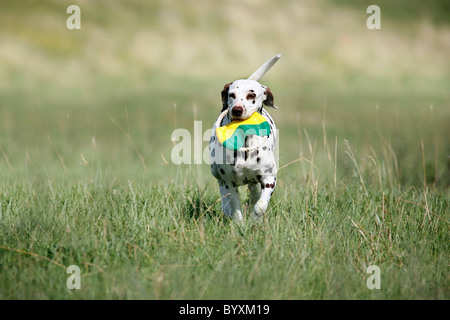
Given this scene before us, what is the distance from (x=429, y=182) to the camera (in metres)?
8.51

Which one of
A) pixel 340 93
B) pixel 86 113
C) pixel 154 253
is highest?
pixel 340 93

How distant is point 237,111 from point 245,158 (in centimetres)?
48

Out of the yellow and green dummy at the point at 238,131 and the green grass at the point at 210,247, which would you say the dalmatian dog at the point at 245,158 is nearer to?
the yellow and green dummy at the point at 238,131

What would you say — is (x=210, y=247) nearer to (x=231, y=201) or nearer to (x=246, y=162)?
(x=231, y=201)

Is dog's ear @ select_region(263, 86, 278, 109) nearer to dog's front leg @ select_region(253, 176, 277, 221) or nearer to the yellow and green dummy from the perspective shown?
the yellow and green dummy

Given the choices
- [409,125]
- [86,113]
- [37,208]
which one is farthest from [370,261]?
[86,113]

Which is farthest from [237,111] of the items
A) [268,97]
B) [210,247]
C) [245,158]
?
[210,247]

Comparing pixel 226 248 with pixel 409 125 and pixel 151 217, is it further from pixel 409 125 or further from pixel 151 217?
pixel 409 125

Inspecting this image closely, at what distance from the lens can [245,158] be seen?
4793 mm

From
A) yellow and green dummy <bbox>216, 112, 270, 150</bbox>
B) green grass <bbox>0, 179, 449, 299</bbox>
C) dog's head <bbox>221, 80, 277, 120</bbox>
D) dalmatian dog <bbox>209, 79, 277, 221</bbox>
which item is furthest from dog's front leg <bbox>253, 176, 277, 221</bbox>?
dog's head <bbox>221, 80, 277, 120</bbox>

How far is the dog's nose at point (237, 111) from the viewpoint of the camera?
14.9ft

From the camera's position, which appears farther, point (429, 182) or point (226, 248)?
point (429, 182)

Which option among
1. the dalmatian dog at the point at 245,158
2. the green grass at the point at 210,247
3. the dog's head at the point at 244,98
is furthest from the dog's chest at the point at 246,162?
the green grass at the point at 210,247
